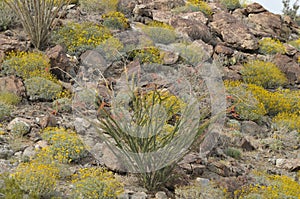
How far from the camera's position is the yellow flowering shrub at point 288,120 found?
8328 millimetres

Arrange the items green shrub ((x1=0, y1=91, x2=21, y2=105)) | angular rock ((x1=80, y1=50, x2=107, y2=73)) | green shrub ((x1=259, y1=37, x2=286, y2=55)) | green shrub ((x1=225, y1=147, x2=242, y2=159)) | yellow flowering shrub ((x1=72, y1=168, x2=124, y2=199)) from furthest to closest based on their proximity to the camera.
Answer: green shrub ((x1=259, y1=37, x2=286, y2=55)), angular rock ((x1=80, y1=50, x2=107, y2=73)), green shrub ((x1=225, y1=147, x2=242, y2=159)), green shrub ((x1=0, y1=91, x2=21, y2=105)), yellow flowering shrub ((x1=72, y1=168, x2=124, y2=199))

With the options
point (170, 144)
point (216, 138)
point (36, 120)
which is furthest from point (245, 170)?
point (36, 120)

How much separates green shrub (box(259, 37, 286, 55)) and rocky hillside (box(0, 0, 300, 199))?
0.04 metres

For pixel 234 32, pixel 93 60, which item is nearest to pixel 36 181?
pixel 93 60

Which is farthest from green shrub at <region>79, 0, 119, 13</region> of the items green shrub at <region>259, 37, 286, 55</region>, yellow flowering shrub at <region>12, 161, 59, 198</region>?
yellow flowering shrub at <region>12, 161, 59, 198</region>

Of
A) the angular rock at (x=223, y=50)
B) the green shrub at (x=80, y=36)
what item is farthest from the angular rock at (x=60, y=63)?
the angular rock at (x=223, y=50)

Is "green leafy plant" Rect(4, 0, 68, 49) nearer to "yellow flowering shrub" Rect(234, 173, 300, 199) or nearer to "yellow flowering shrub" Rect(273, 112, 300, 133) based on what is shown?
"yellow flowering shrub" Rect(273, 112, 300, 133)

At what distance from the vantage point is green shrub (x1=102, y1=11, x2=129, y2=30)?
1063 cm

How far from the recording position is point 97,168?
5711 mm

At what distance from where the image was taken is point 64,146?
583cm

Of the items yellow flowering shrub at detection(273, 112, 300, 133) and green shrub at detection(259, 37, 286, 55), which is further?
green shrub at detection(259, 37, 286, 55)

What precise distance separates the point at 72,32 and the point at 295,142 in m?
4.96

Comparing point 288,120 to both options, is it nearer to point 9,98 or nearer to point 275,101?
point 275,101

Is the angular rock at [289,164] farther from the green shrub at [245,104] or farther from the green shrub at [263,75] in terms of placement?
the green shrub at [263,75]
